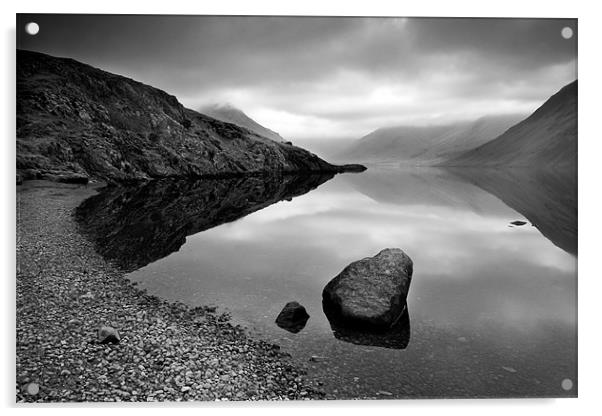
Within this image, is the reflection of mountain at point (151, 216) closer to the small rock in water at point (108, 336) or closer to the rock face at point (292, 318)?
the small rock in water at point (108, 336)

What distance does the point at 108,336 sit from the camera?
784 cm

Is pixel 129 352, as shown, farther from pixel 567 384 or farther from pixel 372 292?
pixel 567 384

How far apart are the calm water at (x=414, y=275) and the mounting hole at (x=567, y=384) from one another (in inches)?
2.3

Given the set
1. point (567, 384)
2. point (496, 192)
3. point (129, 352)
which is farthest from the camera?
point (496, 192)

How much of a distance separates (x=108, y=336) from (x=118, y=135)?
40667mm

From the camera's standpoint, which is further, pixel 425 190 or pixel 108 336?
pixel 425 190

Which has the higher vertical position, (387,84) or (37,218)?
(387,84)

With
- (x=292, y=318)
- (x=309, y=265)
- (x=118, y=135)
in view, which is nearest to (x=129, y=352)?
(x=292, y=318)

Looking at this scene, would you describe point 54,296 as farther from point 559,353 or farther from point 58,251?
point 559,353

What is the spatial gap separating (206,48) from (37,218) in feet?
32.0

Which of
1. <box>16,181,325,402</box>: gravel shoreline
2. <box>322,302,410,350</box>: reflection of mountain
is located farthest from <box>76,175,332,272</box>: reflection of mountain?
<box>322,302,410,350</box>: reflection of mountain

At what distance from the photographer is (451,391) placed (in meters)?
7.66

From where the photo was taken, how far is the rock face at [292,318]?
9836mm
